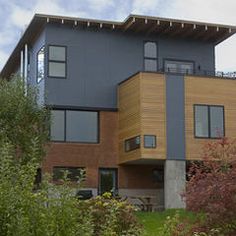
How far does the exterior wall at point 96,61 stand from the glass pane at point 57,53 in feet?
0.79

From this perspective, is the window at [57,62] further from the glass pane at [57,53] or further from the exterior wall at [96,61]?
the exterior wall at [96,61]

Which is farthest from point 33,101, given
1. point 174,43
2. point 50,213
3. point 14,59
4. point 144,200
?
point 50,213

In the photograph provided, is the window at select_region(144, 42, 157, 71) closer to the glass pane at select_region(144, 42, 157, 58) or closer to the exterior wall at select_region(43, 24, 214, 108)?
the glass pane at select_region(144, 42, 157, 58)

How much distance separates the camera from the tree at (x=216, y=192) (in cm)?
1109

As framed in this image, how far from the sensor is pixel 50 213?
5590 mm

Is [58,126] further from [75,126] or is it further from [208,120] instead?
[208,120]

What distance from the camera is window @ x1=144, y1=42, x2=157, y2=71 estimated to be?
31.2 m

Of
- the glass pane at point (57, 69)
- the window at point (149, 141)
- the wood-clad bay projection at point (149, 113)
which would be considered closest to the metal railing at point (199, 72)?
the wood-clad bay projection at point (149, 113)

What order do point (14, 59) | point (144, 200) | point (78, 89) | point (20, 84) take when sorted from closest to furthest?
point (20, 84) < point (144, 200) < point (78, 89) < point (14, 59)

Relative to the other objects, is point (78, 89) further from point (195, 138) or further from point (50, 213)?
point (50, 213)

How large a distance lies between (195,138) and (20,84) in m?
8.62

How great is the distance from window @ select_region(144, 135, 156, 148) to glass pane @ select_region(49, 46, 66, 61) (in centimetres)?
600

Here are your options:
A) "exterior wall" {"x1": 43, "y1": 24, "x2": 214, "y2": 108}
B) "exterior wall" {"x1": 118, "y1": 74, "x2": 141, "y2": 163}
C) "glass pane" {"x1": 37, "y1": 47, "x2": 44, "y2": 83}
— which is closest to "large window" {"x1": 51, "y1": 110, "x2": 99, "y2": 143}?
"exterior wall" {"x1": 43, "y1": 24, "x2": 214, "y2": 108}

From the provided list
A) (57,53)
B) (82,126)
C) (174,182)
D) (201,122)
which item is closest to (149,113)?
(201,122)
